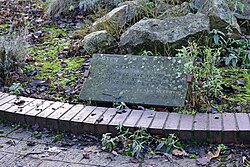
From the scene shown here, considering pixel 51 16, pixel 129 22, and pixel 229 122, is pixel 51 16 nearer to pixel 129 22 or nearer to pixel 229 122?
pixel 129 22

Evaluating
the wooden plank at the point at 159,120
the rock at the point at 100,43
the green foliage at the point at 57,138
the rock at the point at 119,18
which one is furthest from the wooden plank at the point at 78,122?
the rock at the point at 119,18

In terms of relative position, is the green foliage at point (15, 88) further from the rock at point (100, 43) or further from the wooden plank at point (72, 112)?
the rock at point (100, 43)

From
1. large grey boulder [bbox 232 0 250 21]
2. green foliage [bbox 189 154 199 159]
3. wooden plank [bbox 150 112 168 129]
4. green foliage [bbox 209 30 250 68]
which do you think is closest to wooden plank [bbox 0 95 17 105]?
wooden plank [bbox 150 112 168 129]

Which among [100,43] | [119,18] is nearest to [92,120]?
[100,43]

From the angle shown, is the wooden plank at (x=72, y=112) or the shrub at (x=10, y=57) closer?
the wooden plank at (x=72, y=112)

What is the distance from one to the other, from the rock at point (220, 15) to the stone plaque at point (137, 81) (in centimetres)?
139

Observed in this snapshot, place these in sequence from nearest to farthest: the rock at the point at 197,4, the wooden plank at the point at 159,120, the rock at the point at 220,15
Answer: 1. the wooden plank at the point at 159,120
2. the rock at the point at 220,15
3. the rock at the point at 197,4

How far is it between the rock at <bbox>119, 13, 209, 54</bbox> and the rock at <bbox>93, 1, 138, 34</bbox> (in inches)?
20.7

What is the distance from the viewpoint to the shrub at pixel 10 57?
3803 millimetres

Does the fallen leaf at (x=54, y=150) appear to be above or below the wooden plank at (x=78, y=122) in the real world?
below

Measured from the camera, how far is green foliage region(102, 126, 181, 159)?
2.70 metres

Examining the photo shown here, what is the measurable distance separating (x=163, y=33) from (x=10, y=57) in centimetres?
156

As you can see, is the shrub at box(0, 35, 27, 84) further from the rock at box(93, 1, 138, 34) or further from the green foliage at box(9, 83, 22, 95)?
the rock at box(93, 1, 138, 34)

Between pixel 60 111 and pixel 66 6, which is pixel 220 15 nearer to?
pixel 60 111
